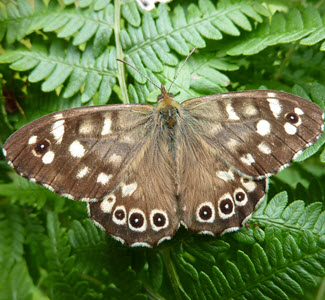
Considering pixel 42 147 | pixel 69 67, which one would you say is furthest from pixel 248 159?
pixel 69 67

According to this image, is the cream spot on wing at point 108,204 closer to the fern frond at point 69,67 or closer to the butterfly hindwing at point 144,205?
the butterfly hindwing at point 144,205

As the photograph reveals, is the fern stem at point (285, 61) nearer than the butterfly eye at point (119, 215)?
No

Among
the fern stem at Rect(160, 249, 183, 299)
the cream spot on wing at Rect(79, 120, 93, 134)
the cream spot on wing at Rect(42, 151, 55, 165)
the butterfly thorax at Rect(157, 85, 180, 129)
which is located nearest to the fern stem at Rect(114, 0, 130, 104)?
the butterfly thorax at Rect(157, 85, 180, 129)

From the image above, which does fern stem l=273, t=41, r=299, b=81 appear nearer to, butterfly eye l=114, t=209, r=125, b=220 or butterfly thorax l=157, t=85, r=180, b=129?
butterfly thorax l=157, t=85, r=180, b=129

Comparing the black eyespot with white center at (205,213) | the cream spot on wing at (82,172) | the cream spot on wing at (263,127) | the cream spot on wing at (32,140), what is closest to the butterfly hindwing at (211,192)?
the black eyespot with white center at (205,213)

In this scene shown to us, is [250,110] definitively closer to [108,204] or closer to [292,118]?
[292,118]
